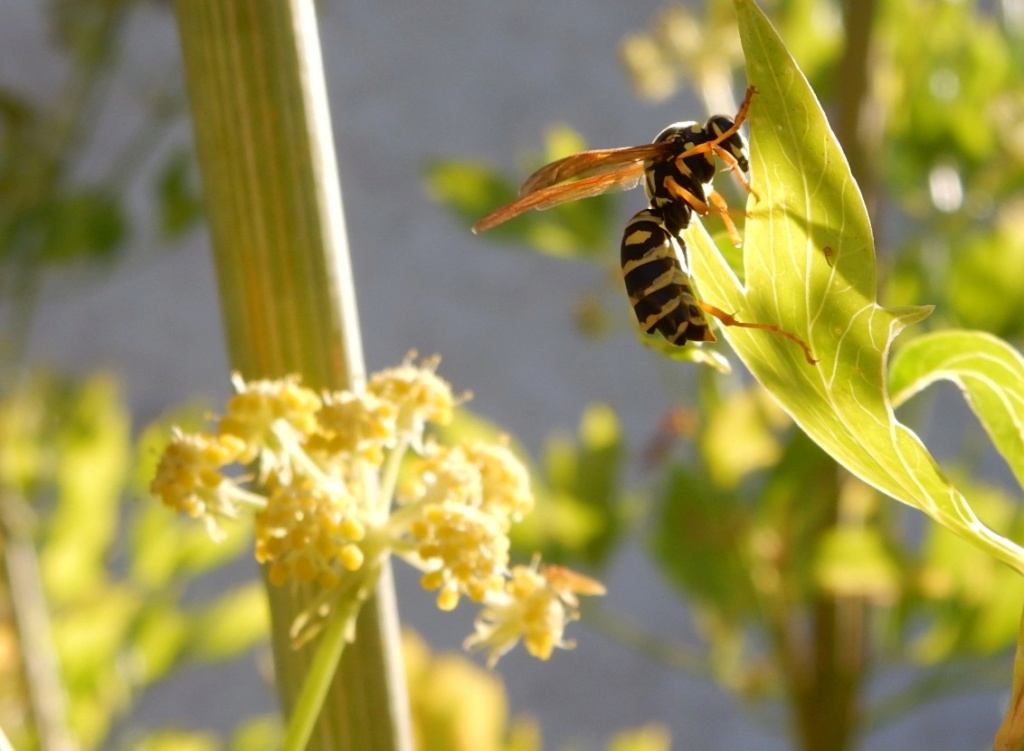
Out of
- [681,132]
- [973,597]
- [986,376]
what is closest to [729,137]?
[681,132]

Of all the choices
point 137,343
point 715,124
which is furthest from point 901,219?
point 715,124

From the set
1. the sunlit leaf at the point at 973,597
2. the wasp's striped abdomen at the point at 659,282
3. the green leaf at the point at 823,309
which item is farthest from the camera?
the sunlit leaf at the point at 973,597

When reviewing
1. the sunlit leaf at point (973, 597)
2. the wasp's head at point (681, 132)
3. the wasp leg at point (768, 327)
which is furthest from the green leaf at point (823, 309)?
the sunlit leaf at point (973, 597)

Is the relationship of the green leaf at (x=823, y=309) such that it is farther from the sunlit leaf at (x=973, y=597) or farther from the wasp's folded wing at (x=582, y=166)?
the sunlit leaf at (x=973, y=597)

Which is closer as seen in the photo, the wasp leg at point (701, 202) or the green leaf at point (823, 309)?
the green leaf at point (823, 309)

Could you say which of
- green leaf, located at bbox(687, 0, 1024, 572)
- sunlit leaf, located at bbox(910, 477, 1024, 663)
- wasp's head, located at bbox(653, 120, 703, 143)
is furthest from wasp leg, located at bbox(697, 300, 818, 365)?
sunlit leaf, located at bbox(910, 477, 1024, 663)

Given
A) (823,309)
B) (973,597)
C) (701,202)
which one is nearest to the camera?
(823,309)

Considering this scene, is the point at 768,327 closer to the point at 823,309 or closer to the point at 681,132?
the point at 823,309
